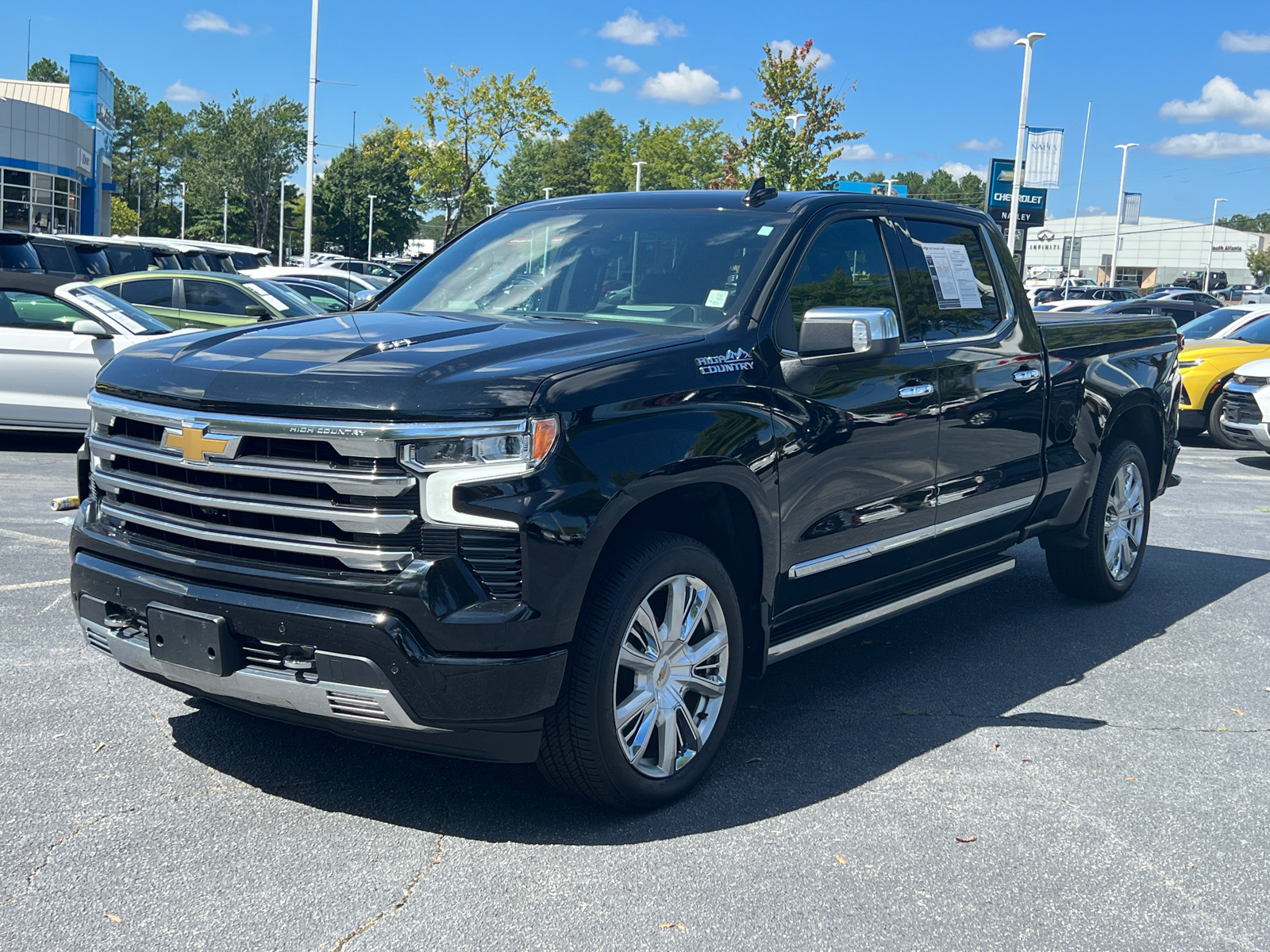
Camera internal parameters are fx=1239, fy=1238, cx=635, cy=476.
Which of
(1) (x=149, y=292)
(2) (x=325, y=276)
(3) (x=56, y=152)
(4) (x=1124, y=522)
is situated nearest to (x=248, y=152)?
(3) (x=56, y=152)

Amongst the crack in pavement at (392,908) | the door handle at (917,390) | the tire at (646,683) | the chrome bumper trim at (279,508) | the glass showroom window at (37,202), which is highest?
the glass showroom window at (37,202)

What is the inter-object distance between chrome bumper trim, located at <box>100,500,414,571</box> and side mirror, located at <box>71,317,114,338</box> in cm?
784

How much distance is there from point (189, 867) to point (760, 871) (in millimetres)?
1589

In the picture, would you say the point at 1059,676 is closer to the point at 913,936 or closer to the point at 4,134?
the point at 913,936

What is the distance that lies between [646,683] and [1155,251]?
141783mm

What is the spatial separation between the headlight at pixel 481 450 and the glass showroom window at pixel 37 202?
1764 inches

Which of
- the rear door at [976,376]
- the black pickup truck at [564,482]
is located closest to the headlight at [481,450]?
the black pickup truck at [564,482]

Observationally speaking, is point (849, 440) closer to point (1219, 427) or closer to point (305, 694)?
point (305, 694)

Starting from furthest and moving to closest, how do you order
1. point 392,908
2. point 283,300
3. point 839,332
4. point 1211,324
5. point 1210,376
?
1. point 1211,324
2. point 1210,376
3. point 283,300
4. point 839,332
5. point 392,908

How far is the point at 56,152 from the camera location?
4841cm

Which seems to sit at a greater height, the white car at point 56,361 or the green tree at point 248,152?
the green tree at point 248,152

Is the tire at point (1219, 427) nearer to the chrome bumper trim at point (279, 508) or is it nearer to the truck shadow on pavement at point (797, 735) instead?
the truck shadow on pavement at point (797, 735)

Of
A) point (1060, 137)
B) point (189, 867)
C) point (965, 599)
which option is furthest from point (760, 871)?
point (1060, 137)

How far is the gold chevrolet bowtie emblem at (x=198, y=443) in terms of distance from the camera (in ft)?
11.5
